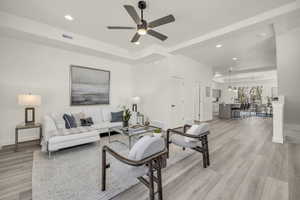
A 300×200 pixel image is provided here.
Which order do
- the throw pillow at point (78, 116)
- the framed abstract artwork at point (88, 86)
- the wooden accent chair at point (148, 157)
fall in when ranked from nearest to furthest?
1. the wooden accent chair at point (148, 157)
2. the throw pillow at point (78, 116)
3. the framed abstract artwork at point (88, 86)

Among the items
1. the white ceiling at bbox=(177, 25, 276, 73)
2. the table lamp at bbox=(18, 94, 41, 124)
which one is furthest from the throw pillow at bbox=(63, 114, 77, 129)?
the white ceiling at bbox=(177, 25, 276, 73)

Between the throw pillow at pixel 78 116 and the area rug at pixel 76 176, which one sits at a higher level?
the throw pillow at pixel 78 116

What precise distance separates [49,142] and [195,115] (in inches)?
226

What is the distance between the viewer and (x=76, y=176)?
2.12 metres

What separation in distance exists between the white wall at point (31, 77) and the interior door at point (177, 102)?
331cm

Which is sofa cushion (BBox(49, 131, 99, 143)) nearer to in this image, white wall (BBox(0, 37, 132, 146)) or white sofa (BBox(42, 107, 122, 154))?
white sofa (BBox(42, 107, 122, 154))

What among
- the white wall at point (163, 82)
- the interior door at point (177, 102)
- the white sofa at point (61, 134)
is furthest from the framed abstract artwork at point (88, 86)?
the interior door at point (177, 102)

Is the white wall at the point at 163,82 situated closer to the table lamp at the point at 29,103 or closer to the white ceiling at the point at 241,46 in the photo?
the white ceiling at the point at 241,46

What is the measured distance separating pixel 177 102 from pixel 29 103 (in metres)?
4.75

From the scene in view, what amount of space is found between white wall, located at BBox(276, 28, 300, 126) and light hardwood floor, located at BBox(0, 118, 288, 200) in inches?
62.4

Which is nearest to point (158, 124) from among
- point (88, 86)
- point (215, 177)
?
point (88, 86)

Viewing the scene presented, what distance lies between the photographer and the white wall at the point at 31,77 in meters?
3.40

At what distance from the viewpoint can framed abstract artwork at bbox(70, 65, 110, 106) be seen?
4.45 m

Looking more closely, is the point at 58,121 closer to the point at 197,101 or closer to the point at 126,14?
the point at 126,14
